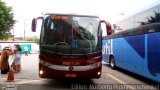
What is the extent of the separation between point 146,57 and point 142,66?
0.63 metres

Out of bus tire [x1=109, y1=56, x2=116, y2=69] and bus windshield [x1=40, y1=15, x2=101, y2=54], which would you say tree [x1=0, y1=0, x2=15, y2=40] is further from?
bus windshield [x1=40, y1=15, x2=101, y2=54]

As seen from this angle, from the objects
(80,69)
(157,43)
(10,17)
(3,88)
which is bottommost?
(3,88)

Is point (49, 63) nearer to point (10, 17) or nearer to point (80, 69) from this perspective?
point (80, 69)

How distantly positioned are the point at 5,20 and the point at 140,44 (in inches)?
1192

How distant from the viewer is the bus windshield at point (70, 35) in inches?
413

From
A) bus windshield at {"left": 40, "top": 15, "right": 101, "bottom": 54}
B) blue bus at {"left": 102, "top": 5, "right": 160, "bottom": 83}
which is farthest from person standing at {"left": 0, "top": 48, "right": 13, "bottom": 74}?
blue bus at {"left": 102, "top": 5, "right": 160, "bottom": 83}

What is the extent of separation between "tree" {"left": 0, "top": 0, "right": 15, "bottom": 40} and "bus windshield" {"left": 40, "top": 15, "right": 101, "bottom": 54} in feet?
92.5

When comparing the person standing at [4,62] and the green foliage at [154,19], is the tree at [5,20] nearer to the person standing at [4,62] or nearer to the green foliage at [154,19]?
the person standing at [4,62]

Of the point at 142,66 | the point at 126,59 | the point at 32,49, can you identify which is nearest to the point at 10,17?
the point at 32,49

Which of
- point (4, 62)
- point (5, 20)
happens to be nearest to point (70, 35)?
point (4, 62)

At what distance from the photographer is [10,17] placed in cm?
4025

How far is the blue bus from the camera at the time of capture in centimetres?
1093

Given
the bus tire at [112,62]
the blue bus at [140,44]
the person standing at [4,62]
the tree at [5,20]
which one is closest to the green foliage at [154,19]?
the blue bus at [140,44]

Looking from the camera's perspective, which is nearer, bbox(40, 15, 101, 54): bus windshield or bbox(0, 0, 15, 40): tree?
bbox(40, 15, 101, 54): bus windshield
